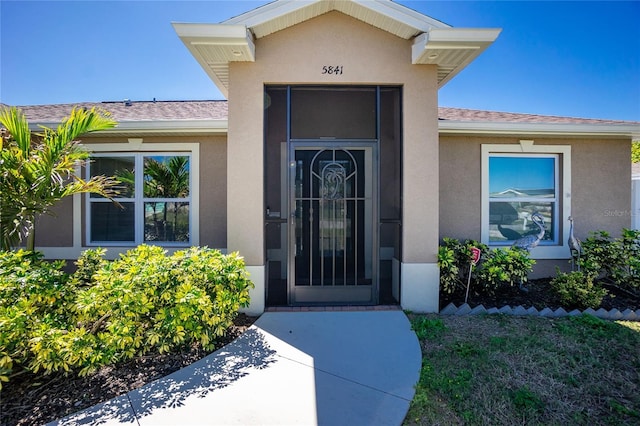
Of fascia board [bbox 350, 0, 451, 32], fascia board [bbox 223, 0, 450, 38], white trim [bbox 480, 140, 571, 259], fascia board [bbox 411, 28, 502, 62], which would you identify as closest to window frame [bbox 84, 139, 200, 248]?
fascia board [bbox 223, 0, 450, 38]

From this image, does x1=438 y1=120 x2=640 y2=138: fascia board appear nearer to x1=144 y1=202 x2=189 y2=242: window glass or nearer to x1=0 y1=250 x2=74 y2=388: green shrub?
x1=144 y1=202 x2=189 y2=242: window glass

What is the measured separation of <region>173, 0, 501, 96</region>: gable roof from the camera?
400 centimetres

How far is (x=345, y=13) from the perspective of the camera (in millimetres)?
4496

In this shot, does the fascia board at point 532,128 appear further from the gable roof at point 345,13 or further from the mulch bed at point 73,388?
the mulch bed at point 73,388

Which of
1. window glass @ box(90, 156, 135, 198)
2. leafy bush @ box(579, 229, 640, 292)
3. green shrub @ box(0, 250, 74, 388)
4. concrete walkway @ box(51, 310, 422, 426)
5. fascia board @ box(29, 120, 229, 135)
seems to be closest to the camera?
concrete walkway @ box(51, 310, 422, 426)

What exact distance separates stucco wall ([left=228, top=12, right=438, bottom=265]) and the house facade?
2cm

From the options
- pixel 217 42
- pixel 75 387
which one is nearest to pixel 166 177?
pixel 217 42

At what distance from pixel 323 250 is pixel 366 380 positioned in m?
2.64

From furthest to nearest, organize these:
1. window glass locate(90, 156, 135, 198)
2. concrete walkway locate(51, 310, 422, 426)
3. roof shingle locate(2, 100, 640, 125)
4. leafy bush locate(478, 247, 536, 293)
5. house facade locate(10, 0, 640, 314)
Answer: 1. roof shingle locate(2, 100, 640, 125)
2. window glass locate(90, 156, 135, 198)
3. leafy bush locate(478, 247, 536, 293)
4. house facade locate(10, 0, 640, 314)
5. concrete walkway locate(51, 310, 422, 426)

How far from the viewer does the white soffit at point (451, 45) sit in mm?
4062

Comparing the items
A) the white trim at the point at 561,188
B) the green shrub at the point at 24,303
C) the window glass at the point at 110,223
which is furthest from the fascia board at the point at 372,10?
the window glass at the point at 110,223

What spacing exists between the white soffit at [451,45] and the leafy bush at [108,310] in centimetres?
406

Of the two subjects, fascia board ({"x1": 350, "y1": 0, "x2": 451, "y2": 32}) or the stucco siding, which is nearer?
fascia board ({"x1": 350, "y1": 0, "x2": 451, "y2": 32})

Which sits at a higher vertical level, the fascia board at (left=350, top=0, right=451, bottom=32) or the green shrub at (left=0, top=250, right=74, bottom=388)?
the fascia board at (left=350, top=0, right=451, bottom=32)
